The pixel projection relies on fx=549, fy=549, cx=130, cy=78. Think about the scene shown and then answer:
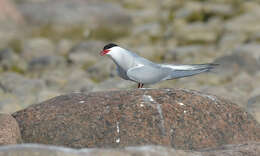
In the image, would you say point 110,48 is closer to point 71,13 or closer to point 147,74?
point 147,74

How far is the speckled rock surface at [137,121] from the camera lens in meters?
5.52

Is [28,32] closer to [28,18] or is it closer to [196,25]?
[28,18]

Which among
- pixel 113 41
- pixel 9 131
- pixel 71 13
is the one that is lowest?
pixel 9 131

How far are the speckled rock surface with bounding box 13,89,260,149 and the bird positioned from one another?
1.18ft

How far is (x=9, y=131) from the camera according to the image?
215 inches

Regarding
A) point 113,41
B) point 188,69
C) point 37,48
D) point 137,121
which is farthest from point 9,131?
point 113,41

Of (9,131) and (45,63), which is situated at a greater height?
(45,63)

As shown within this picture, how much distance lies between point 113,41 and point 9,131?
10660 mm

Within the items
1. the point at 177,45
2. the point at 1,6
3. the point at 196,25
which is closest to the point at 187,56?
the point at 177,45

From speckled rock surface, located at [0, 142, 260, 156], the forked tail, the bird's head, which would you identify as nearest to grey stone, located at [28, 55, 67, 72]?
the bird's head

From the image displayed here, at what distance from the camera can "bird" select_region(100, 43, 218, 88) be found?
6.28 meters

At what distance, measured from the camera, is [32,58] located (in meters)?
14.4

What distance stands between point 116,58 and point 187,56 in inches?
307

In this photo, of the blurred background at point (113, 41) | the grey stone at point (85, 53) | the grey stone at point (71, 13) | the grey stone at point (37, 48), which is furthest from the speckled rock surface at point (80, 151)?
the grey stone at point (71, 13)
